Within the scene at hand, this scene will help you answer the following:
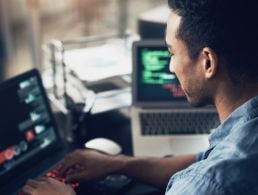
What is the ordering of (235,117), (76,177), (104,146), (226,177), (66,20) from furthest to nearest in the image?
(66,20) < (104,146) < (76,177) < (235,117) < (226,177)

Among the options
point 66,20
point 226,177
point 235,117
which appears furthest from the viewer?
point 66,20

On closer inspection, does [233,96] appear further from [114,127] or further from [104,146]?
[114,127]

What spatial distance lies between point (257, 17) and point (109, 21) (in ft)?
9.49

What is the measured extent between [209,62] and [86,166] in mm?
556

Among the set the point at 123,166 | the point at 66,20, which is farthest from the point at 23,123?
the point at 66,20

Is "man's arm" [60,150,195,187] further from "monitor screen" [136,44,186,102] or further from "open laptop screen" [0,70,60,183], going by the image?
"monitor screen" [136,44,186,102]

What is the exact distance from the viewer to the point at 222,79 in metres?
0.98

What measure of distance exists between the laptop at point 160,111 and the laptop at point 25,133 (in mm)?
289

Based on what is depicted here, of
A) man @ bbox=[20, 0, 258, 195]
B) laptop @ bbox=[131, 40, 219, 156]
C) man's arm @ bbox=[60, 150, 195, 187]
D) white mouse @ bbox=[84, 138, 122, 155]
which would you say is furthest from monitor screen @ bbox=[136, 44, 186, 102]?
man @ bbox=[20, 0, 258, 195]

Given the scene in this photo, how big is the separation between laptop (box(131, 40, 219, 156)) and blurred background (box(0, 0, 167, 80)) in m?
1.20

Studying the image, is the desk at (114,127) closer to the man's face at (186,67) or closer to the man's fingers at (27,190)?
the man's fingers at (27,190)

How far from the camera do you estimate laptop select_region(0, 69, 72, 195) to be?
1361mm

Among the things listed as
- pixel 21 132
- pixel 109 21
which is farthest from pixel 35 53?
pixel 109 21

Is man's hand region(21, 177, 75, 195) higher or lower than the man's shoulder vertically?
lower
